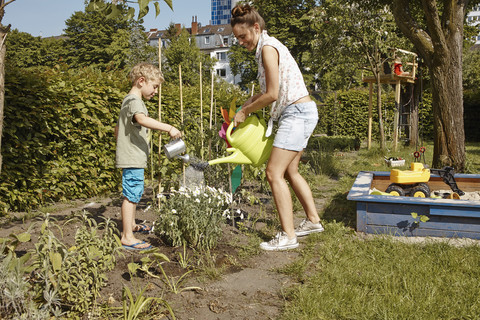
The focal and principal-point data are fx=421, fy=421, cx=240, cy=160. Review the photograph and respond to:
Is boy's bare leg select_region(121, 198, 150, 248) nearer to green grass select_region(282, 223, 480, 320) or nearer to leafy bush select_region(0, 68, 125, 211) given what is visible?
green grass select_region(282, 223, 480, 320)

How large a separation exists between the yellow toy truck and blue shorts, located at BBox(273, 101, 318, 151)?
1548 millimetres

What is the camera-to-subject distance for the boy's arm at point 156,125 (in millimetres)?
2937

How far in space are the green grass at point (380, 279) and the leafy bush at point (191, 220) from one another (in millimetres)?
633

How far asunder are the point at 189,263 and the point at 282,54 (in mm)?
1612

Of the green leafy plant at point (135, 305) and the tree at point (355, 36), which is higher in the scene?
the tree at point (355, 36)

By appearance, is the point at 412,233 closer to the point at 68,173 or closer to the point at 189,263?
the point at 189,263

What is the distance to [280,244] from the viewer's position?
315 centimetres

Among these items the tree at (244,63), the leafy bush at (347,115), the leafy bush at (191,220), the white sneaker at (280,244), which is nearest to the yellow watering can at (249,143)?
the leafy bush at (191,220)

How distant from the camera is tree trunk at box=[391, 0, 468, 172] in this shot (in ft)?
18.2

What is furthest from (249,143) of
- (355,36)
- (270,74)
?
(355,36)

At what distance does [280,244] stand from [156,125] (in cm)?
126

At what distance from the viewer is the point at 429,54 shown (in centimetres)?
573

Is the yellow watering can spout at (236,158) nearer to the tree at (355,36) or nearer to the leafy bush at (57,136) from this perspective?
the leafy bush at (57,136)

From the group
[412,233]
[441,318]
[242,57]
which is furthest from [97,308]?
[242,57]
